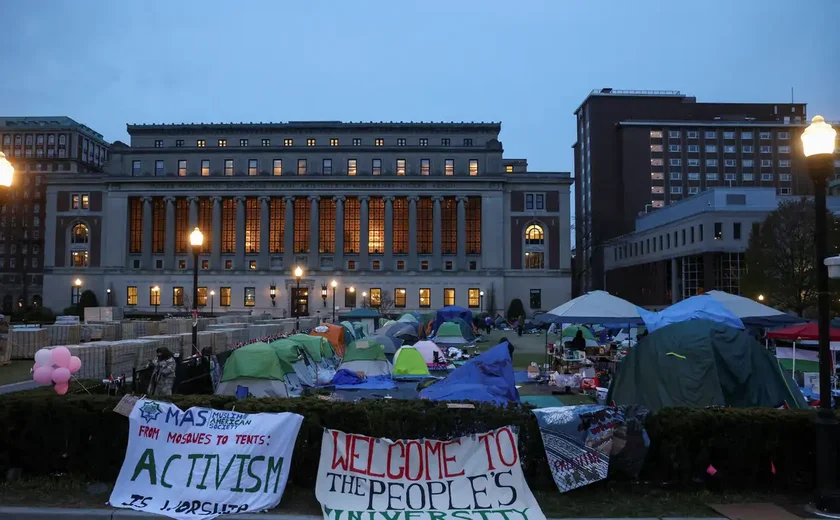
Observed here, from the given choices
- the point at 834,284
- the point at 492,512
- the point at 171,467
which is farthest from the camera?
the point at 834,284

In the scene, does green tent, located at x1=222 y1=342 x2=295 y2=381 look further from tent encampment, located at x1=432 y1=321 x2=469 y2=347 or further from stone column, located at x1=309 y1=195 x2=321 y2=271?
stone column, located at x1=309 y1=195 x2=321 y2=271

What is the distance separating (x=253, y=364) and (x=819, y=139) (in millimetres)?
15062

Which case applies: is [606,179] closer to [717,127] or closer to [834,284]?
[717,127]

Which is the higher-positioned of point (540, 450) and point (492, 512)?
point (540, 450)

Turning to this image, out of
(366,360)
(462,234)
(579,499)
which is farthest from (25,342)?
(462,234)

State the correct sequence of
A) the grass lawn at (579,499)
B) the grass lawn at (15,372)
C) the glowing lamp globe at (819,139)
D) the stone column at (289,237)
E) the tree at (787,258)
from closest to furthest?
the grass lawn at (579,499), the glowing lamp globe at (819,139), the grass lawn at (15,372), the tree at (787,258), the stone column at (289,237)

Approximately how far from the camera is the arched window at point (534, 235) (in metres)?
77.2

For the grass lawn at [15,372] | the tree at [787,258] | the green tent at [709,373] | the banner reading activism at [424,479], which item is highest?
the tree at [787,258]

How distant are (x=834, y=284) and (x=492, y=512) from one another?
3931cm

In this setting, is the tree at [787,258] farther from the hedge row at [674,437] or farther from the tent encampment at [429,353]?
the hedge row at [674,437]

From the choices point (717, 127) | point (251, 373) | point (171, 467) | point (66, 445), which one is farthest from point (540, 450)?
point (717, 127)

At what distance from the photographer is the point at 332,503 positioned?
8.23 meters

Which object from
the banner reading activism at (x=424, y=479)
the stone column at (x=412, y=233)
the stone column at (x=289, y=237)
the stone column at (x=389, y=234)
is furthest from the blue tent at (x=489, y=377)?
the stone column at (x=289, y=237)

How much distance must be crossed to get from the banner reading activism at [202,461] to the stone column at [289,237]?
6841 centimetres
